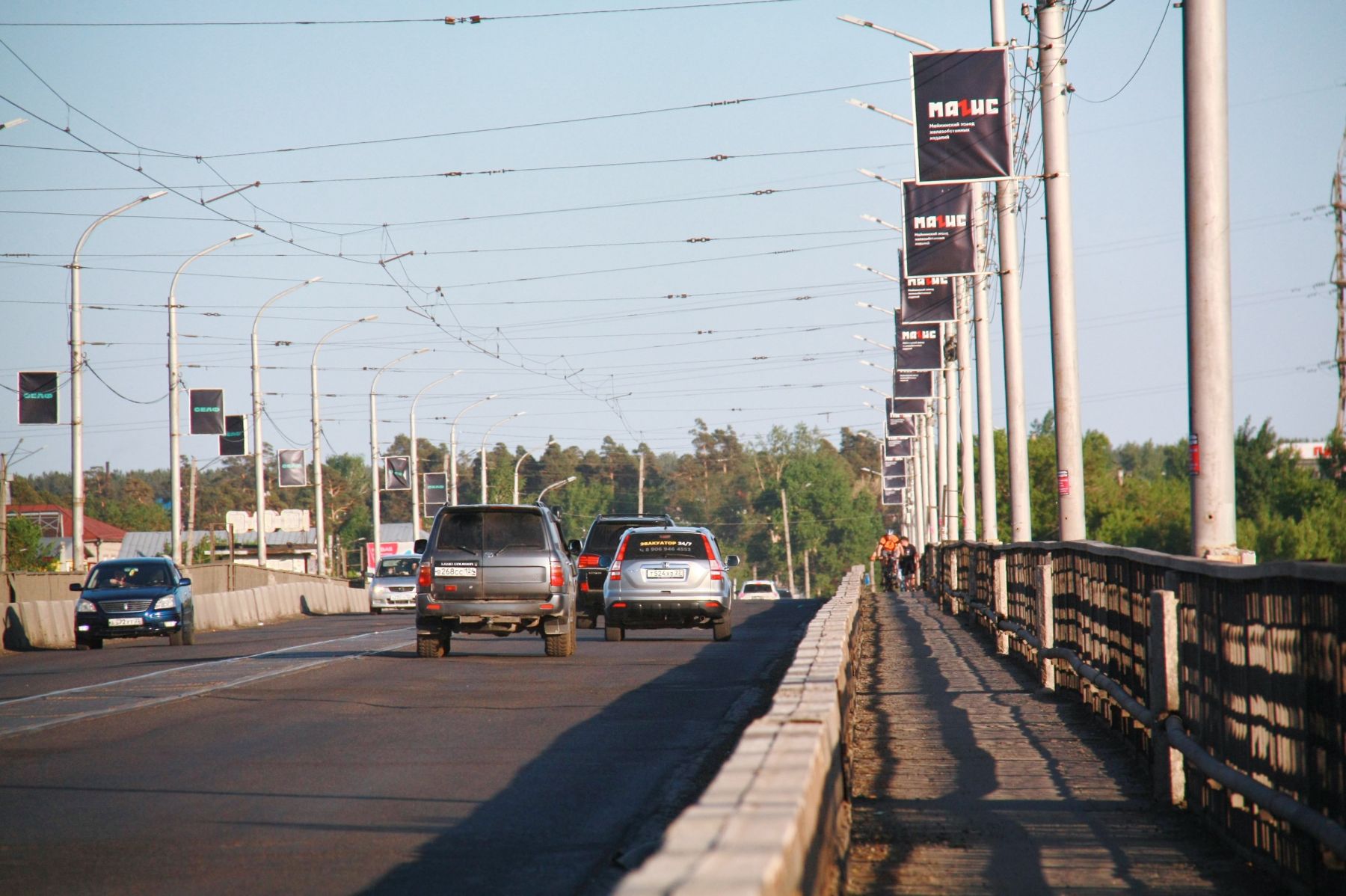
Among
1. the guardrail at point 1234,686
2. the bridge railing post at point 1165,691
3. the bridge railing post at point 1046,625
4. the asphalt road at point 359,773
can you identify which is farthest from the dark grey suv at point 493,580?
the bridge railing post at point 1165,691

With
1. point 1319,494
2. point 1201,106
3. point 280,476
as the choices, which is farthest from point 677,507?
point 1201,106

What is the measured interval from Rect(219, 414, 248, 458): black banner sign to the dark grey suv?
2769 cm

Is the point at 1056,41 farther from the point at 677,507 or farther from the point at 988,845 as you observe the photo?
the point at 677,507

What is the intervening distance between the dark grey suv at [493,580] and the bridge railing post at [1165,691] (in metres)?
13.7

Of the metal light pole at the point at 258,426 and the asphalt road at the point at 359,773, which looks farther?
the metal light pole at the point at 258,426

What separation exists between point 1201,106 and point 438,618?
13.1m

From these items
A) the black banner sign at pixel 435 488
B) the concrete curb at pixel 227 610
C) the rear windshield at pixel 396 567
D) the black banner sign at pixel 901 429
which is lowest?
the concrete curb at pixel 227 610

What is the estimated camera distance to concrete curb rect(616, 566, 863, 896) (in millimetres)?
3709

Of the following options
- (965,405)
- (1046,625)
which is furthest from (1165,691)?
(965,405)

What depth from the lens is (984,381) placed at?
39.4m

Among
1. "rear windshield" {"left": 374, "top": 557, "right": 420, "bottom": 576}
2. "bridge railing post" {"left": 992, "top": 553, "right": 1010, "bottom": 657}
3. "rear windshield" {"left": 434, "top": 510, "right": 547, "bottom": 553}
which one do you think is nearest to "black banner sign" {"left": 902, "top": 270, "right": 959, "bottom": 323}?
"bridge railing post" {"left": 992, "top": 553, "right": 1010, "bottom": 657}

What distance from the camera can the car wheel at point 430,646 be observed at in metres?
22.5

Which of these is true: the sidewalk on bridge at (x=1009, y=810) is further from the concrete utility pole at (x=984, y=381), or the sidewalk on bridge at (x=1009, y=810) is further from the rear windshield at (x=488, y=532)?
the concrete utility pole at (x=984, y=381)

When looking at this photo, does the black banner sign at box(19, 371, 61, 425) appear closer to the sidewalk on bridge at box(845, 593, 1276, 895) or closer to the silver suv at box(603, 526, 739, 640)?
the silver suv at box(603, 526, 739, 640)
